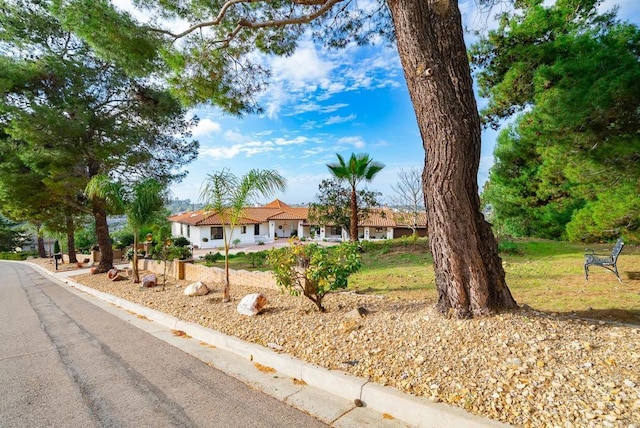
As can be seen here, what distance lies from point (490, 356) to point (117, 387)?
3.69 m

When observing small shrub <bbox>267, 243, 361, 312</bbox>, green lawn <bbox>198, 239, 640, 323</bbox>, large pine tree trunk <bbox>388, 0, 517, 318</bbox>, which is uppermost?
large pine tree trunk <bbox>388, 0, 517, 318</bbox>

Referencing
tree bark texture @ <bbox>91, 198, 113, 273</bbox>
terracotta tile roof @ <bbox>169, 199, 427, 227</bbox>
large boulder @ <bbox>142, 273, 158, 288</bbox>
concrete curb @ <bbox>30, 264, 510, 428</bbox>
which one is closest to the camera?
concrete curb @ <bbox>30, 264, 510, 428</bbox>

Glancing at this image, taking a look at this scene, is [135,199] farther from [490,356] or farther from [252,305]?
[490,356]

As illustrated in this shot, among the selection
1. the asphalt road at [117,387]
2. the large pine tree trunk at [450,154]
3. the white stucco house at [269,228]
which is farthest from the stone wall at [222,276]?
the white stucco house at [269,228]

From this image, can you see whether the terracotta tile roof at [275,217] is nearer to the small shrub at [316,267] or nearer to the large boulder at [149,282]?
the large boulder at [149,282]

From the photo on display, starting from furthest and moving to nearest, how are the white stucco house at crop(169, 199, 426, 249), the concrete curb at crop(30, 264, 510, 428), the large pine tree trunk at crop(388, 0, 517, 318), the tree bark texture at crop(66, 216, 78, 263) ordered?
the white stucco house at crop(169, 199, 426, 249), the tree bark texture at crop(66, 216, 78, 263), the large pine tree trunk at crop(388, 0, 517, 318), the concrete curb at crop(30, 264, 510, 428)

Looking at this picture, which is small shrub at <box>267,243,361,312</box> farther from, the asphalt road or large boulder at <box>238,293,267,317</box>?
the asphalt road

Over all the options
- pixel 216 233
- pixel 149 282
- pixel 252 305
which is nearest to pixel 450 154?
pixel 252 305

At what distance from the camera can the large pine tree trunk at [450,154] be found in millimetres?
3318

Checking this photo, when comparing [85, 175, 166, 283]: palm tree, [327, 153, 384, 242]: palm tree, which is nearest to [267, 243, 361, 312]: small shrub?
[85, 175, 166, 283]: palm tree

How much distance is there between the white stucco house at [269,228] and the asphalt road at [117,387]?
2472cm

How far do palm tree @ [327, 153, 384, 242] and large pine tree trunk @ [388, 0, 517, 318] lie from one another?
10391 millimetres

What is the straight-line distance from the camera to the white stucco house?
30.7 meters

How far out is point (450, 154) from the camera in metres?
3.28
